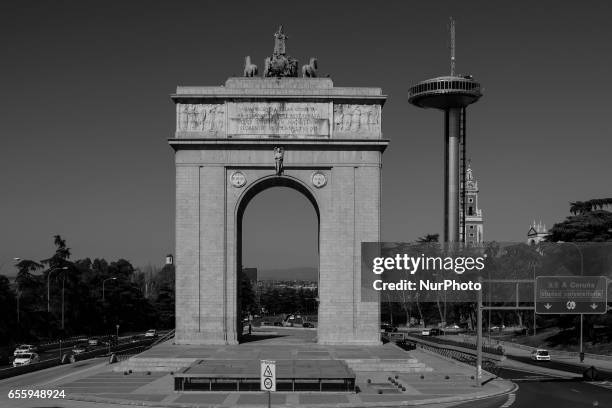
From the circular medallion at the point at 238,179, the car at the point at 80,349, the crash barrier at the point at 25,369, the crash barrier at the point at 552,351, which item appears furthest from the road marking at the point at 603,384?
the car at the point at 80,349

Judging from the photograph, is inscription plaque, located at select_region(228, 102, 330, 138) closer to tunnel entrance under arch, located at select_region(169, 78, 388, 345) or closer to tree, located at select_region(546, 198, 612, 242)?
tunnel entrance under arch, located at select_region(169, 78, 388, 345)

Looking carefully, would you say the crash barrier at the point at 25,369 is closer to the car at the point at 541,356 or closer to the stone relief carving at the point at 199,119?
the stone relief carving at the point at 199,119

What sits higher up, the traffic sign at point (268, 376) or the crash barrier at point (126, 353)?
the traffic sign at point (268, 376)

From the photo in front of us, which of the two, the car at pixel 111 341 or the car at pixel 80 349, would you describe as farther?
the car at pixel 111 341

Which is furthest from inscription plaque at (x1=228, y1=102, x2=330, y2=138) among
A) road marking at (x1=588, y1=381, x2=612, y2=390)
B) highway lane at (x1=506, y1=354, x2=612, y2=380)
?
highway lane at (x1=506, y1=354, x2=612, y2=380)

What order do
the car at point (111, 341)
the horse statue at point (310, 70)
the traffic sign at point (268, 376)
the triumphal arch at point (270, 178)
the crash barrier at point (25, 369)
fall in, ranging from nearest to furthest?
the traffic sign at point (268, 376), the crash barrier at point (25, 369), the triumphal arch at point (270, 178), the horse statue at point (310, 70), the car at point (111, 341)

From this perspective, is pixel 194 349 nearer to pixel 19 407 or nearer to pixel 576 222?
pixel 19 407

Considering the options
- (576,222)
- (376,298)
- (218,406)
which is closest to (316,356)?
(376,298)
